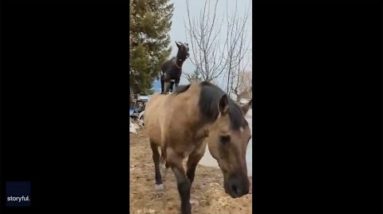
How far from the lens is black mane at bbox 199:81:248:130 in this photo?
2.45 meters

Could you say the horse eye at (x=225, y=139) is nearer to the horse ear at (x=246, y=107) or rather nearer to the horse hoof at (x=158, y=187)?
the horse ear at (x=246, y=107)

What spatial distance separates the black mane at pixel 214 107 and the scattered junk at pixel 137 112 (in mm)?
278

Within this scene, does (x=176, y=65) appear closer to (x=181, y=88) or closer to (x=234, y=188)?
(x=181, y=88)

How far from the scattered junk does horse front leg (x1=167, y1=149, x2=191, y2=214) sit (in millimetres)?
186

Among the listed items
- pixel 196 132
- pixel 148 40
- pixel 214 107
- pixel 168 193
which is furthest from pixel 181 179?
pixel 148 40

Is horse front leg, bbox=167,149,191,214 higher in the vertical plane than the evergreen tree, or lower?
lower

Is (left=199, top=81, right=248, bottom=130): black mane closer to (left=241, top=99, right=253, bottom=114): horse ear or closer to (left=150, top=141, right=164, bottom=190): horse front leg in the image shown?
(left=241, top=99, right=253, bottom=114): horse ear


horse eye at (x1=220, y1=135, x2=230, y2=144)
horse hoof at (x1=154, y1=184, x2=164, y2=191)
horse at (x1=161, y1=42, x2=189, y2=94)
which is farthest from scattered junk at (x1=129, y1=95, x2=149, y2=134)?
horse eye at (x1=220, y1=135, x2=230, y2=144)

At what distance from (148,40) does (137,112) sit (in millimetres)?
327

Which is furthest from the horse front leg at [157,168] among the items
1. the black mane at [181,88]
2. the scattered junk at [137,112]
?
the black mane at [181,88]
